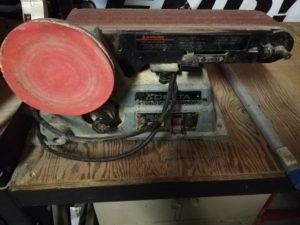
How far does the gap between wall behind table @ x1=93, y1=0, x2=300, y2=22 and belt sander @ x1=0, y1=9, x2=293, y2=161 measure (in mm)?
516

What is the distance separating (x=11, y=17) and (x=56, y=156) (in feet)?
2.50

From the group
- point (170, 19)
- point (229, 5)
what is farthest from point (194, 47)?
point (229, 5)

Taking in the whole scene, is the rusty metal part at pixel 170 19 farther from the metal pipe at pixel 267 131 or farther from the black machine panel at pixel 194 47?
the metal pipe at pixel 267 131

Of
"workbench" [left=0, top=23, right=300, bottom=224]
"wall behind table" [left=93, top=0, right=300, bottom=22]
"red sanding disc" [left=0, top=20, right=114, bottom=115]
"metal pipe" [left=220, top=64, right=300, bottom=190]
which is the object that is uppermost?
"red sanding disc" [left=0, top=20, right=114, bottom=115]

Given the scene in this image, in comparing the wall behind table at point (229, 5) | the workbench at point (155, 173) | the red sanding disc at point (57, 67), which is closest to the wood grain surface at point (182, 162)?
the workbench at point (155, 173)

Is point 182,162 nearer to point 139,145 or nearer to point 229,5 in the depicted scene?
point 139,145

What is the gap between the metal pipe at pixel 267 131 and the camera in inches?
22.1

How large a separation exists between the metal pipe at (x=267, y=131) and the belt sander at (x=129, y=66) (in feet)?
0.29

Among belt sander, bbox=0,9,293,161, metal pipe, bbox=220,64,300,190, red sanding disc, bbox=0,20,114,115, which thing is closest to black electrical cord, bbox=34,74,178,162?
belt sander, bbox=0,9,293,161

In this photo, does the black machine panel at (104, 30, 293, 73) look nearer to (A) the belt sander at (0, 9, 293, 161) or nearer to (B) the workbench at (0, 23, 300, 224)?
(A) the belt sander at (0, 9, 293, 161)

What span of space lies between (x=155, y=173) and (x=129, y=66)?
24 centimetres

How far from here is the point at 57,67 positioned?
48cm

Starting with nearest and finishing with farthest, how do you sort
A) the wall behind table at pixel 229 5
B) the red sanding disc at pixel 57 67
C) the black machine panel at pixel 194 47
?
1. the red sanding disc at pixel 57 67
2. the black machine panel at pixel 194 47
3. the wall behind table at pixel 229 5

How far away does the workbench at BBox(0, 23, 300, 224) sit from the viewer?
0.56m
